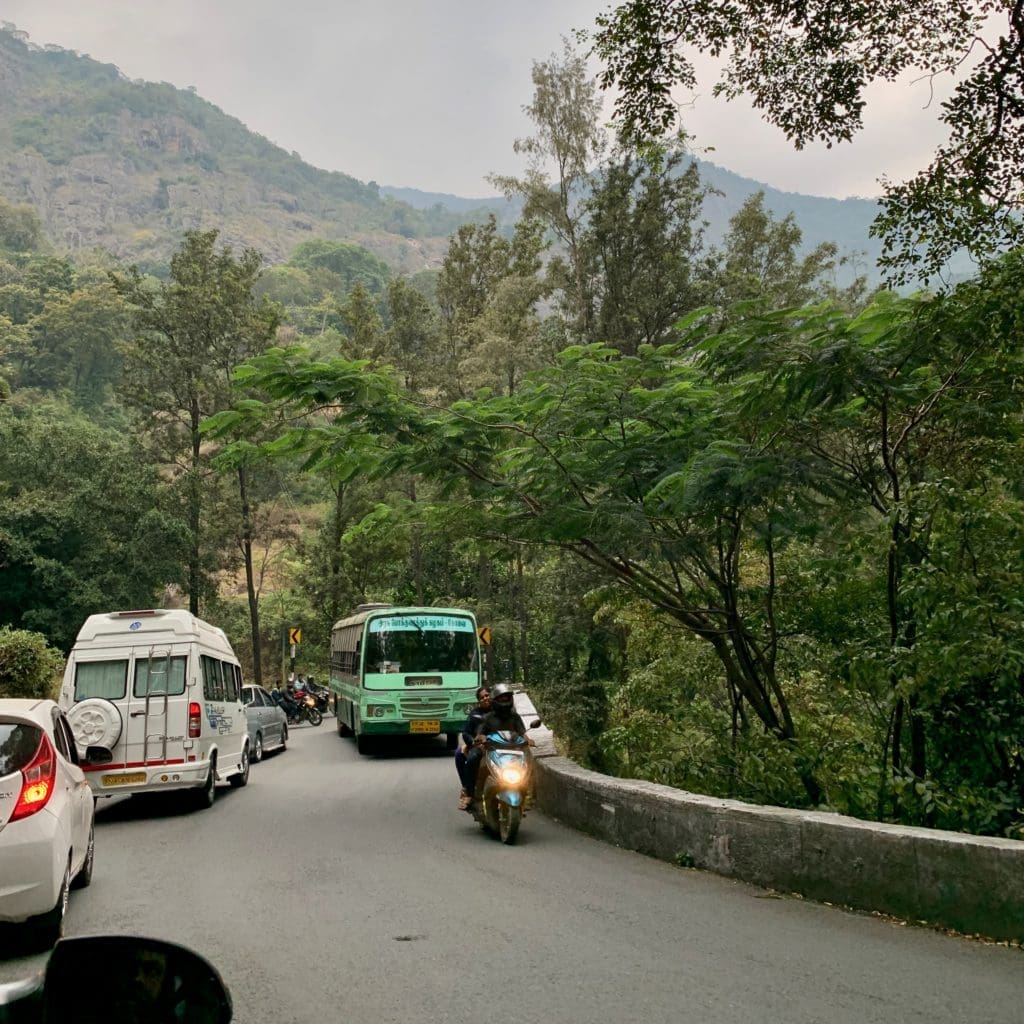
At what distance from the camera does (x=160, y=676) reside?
1271 centimetres

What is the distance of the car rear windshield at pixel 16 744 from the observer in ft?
20.3

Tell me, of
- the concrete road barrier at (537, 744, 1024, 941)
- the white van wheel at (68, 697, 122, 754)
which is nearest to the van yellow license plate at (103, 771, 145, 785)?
the white van wheel at (68, 697, 122, 754)

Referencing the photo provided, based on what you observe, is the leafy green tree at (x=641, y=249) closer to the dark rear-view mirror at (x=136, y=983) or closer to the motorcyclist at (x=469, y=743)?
the motorcyclist at (x=469, y=743)

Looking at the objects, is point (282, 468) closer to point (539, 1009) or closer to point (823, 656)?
point (823, 656)

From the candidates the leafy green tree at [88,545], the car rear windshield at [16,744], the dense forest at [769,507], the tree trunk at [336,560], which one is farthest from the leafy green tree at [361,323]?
the car rear windshield at [16,744]

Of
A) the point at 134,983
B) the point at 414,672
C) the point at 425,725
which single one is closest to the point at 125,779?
the point at 425,725

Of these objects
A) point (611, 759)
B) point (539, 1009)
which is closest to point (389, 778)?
point (611, 759)

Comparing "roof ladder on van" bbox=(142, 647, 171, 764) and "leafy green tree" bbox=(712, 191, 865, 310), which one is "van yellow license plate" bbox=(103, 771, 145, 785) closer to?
"roof ladder on van" bbox=(142, 647, 171, 764)

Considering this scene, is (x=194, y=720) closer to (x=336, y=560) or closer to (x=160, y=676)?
(x=160, y=676)

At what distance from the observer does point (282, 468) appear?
139ft

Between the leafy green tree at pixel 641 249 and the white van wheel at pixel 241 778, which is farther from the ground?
the leafy green tree at pixel 641 249

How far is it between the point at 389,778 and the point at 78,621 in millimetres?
24054

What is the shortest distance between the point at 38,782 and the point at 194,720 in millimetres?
6476

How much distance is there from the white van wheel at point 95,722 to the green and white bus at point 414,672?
832cm
